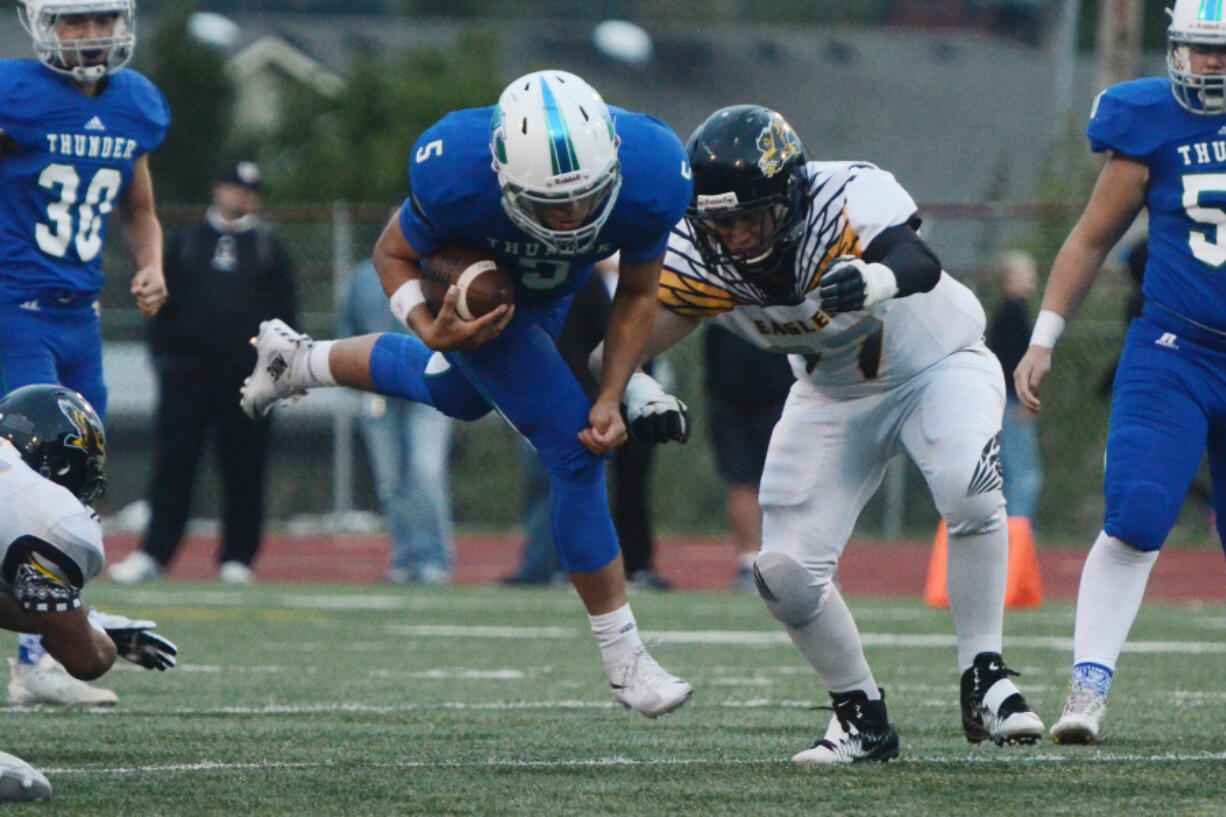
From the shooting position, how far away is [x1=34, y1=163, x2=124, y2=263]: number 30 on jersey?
6039mm

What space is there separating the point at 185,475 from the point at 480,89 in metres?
21.0

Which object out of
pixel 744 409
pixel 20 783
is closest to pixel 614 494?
pixel 744 409

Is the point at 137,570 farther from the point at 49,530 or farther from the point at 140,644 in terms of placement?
the point at 49,530

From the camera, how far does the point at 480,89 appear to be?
1219 inches

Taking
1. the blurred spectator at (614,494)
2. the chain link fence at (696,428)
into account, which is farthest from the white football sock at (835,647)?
the chain link fence at (696,428)

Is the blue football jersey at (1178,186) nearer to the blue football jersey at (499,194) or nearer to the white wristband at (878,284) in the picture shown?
the white wristband at (878,284)

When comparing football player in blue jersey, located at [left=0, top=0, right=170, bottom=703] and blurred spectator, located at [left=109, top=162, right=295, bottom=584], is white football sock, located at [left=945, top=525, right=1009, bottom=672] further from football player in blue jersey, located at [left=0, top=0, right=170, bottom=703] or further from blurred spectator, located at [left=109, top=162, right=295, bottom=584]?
blurred spectator, located at [left=109, top=162, right=295, bottom=584]

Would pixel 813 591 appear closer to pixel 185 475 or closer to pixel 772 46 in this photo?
pixel 185 475

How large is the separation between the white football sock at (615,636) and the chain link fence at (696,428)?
8.14 meters

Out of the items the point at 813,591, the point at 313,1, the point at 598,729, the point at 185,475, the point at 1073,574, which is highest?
the point at 813,591

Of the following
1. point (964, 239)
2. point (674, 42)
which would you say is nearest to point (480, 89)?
point (674, 42)

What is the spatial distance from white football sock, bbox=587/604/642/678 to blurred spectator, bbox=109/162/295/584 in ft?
19.2

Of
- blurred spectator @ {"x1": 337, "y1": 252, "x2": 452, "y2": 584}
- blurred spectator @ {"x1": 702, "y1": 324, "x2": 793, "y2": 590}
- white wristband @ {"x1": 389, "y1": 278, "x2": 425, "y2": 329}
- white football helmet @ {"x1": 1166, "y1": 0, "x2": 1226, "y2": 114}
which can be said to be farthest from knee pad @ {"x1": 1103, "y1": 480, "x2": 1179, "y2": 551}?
blurred spectator @ {"x1": 337, "y1": 252, "x2": 452, "y2": 584}

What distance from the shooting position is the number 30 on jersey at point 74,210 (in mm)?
6039
